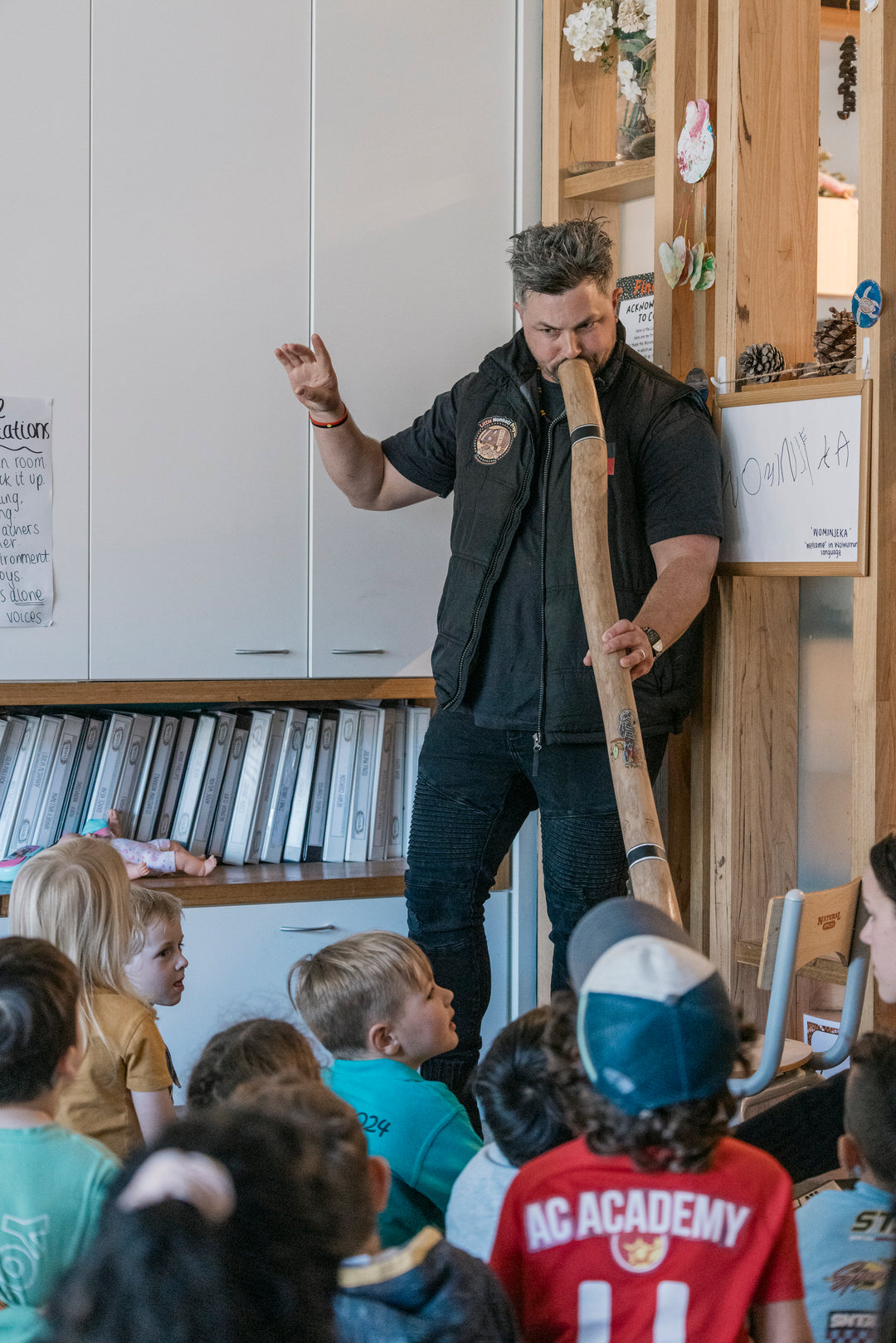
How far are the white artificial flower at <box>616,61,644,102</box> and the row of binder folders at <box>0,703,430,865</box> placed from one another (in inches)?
55.7

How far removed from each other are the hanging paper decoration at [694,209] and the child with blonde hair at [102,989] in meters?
1.57

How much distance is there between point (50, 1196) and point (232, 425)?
1817mm

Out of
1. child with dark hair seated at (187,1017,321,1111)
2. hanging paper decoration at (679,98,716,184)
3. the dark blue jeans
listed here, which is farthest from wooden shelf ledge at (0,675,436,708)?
child with dark hair seated at (187,1017,321,1111)

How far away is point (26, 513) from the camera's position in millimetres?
2602

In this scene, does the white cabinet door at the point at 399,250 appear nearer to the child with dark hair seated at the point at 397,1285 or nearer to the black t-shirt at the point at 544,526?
the black t-shirt at the point at 544,526

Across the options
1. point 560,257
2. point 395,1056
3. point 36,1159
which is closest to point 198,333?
point 560,257

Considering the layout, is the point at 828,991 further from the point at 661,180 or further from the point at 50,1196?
the point at 50,1196

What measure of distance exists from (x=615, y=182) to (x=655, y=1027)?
227cm

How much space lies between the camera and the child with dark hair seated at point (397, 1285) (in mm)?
899

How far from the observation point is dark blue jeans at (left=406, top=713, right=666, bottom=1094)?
245cm

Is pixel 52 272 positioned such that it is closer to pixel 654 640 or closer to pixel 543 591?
pixel 543 591

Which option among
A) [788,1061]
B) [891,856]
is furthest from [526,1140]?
[788,1061]

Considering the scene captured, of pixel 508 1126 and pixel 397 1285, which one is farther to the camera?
pixel 508 1126

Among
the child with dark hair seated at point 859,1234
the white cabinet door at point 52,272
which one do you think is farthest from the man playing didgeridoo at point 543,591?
the child with dark hair seated at point 859,1234
